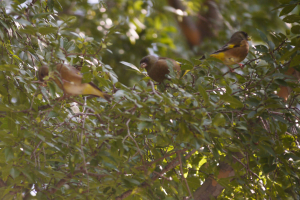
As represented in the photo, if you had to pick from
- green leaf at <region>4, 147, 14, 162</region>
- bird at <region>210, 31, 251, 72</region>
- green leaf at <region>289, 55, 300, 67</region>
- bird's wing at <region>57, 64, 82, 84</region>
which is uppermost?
green leaf at <region>289, 55, 300, 67</region>

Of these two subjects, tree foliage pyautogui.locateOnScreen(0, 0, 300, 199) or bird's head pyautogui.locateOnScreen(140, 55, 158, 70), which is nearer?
tree foliage pyautogui.locateOnScreen(0, 0, 300, 199)

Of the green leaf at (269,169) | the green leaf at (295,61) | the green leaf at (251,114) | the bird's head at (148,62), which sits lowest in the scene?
the green leaf at (269,169)

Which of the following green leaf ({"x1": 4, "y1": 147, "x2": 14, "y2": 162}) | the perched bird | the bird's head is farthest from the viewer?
the bird's head

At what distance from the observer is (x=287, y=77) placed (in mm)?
2057

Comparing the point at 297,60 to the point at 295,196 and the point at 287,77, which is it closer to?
the point at 287,77

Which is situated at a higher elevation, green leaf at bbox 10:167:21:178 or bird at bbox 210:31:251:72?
bird at bbox 210:31:251:72

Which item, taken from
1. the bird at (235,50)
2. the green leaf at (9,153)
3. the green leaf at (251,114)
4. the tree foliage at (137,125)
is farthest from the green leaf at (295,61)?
the green leaf at (9,153)

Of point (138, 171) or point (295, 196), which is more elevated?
point (138, 171)

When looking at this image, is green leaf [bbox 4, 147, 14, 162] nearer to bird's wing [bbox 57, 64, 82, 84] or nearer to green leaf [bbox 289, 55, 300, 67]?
bird's wing [bbox 57, 64, 82, 84]

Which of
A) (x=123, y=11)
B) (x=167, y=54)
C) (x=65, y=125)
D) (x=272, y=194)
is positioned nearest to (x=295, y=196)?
(x=272, y=194)

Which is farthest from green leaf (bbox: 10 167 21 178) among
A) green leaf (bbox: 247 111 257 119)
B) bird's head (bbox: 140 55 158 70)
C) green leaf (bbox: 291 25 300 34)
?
green leaf (bbox: 291 25 300 34)

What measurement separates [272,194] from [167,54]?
326 cm

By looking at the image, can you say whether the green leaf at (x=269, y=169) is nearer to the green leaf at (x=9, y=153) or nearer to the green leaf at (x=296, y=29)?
the green leaf at (x=296, y=29)

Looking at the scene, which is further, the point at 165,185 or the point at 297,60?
the point at 165,185
